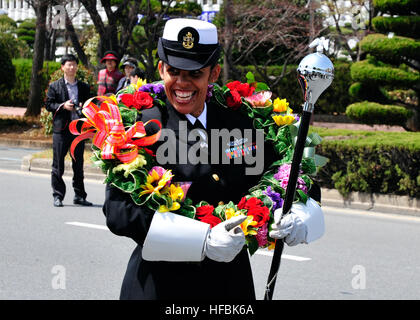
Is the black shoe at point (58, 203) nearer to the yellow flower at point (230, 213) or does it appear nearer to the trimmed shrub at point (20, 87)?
the yellow flower at point (230, 213)

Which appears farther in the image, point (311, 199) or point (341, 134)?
point (341, 134)

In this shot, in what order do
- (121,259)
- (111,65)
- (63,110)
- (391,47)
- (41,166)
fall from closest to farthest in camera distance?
(121,259) → (63,110) → (111,65) → (41,166) → (391,47)

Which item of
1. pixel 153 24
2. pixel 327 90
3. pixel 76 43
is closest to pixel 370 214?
pixel 76 43

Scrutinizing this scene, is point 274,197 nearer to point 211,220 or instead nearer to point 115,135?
point 211,220

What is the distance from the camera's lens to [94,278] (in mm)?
6418

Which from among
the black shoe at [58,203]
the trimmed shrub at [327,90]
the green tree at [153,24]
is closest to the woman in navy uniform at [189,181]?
the black shoe at [58,203]

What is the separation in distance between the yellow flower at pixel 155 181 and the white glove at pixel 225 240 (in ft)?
0.87

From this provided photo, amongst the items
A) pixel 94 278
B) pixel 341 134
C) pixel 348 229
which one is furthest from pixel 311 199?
pixel 341 134

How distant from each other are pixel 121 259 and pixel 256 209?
14.4 ft

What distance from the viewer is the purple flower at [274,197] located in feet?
9.90

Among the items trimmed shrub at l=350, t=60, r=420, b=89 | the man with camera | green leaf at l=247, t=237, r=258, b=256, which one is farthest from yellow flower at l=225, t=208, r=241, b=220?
trimmed shrub at l=350, t=60, r=420, b=89

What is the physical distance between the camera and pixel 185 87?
297cm
